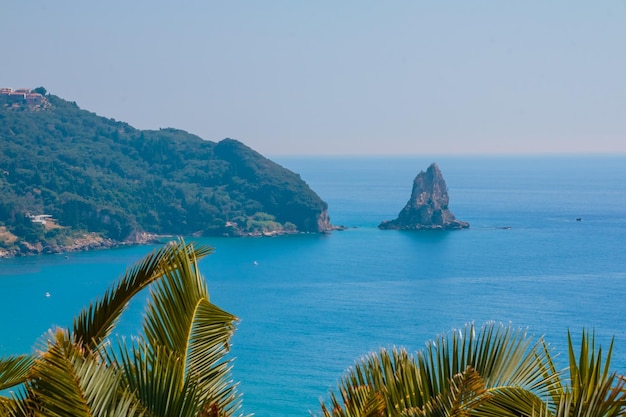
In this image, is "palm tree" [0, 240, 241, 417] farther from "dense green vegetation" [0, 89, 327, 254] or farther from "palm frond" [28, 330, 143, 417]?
"dense green vegetation" [0, 89, 327, 254]

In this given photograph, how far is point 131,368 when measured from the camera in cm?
324

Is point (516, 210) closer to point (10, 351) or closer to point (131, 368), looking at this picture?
point (10, 351)

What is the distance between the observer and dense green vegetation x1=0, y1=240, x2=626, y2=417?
2939 mm

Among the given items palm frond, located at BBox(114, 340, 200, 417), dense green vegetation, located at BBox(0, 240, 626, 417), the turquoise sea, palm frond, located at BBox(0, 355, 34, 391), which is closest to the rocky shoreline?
the turquoise sea

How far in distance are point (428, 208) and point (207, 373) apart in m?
84.2

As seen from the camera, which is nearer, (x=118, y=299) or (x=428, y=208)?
(x=118, y=299)

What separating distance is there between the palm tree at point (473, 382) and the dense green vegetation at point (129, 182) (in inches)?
3017

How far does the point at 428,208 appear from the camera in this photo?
87.2 m

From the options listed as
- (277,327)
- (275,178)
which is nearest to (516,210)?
(275,178)

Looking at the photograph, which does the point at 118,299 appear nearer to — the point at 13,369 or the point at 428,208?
the point at 13,369

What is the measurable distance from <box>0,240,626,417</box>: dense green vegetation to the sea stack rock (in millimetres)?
82313

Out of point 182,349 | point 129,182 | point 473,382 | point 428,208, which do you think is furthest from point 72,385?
point 129,182

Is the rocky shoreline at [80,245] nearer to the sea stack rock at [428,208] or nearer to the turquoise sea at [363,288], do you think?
the turquoise sea at [363,288]

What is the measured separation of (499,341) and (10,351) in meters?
43.0
